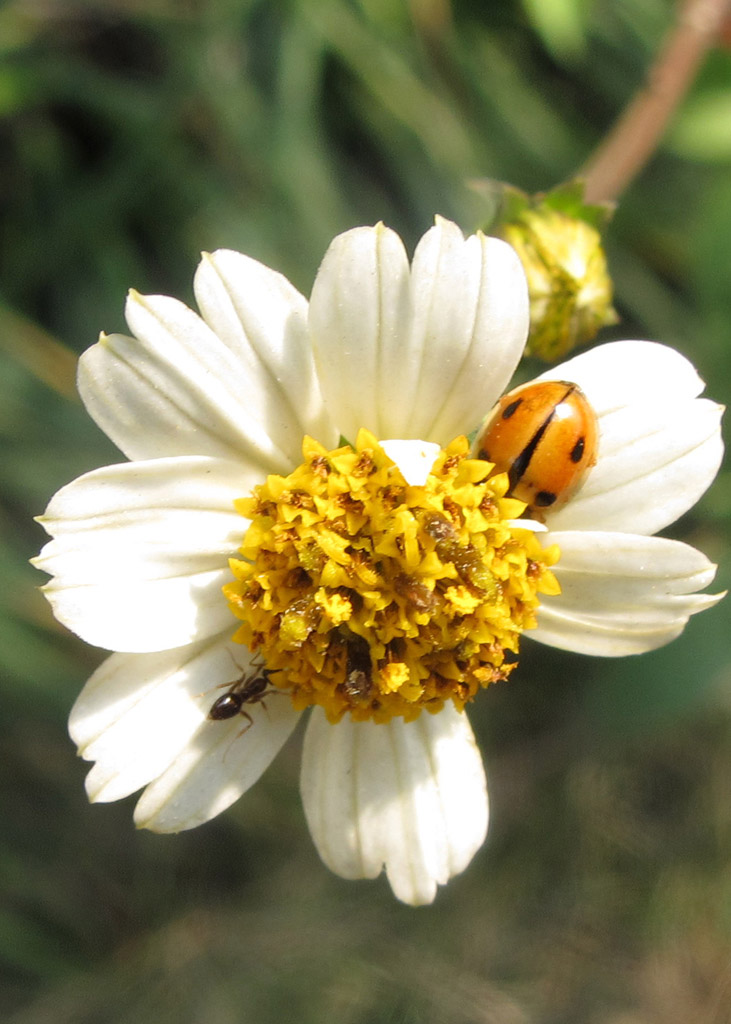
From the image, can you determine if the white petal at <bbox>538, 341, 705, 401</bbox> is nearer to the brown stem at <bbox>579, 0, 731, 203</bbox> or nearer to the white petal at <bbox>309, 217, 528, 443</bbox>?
the white petal at <bbox>309, 217, 528, 443</bbox>

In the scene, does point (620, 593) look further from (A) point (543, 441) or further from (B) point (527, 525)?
(A) point (543, 441)

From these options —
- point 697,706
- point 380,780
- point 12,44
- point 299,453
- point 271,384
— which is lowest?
point 697,706

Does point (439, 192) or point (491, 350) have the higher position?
point (491, 350)

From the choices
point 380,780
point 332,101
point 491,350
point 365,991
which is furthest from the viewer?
point 332,101

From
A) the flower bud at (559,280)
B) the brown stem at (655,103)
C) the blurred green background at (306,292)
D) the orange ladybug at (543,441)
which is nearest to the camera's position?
the orange ladybug at (543,441)

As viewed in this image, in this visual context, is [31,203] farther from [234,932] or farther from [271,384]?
[234,932]

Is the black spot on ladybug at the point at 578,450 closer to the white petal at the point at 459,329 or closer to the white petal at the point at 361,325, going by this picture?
the white petal at the point at 459,329

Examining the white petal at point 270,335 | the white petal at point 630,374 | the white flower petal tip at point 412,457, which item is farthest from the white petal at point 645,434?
the white petal at point 270,335

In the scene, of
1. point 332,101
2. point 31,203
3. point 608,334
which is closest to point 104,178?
point 31,203
